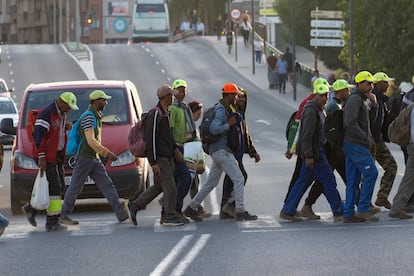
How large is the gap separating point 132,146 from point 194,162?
61.1 inches

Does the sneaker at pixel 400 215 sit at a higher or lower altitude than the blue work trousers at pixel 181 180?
lower

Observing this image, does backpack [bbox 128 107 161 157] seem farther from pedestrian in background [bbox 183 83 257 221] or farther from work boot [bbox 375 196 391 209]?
work boot [bbox 375 196 391 209]

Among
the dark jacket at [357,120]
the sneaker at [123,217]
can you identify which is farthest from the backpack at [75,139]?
the dark jacket at [357,120]

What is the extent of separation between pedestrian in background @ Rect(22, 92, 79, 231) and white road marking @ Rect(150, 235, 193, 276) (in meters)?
1.86

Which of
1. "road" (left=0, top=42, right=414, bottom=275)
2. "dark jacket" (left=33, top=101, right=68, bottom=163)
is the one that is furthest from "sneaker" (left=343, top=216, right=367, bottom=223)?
"dark jacket" (left=33, top=101, right=68, bottom=163)

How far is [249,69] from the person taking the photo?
72.5 metres

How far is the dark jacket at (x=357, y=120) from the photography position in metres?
16.3

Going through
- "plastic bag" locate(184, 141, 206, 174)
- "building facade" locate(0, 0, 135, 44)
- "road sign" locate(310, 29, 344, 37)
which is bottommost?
"building facade" locate(0, 0, 135, 44)

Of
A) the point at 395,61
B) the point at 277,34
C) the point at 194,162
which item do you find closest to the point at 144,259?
the point at 194,162

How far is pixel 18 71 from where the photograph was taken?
72.5 m

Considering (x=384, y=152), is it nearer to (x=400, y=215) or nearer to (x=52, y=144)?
(x=400, y=215)

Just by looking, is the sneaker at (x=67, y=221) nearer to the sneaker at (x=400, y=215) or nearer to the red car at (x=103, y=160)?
the red car at (x=103, y=160)

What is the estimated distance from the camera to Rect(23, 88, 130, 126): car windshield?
19641 millimetres

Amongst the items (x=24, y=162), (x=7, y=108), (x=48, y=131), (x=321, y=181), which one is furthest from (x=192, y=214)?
(x=7, y=108)
